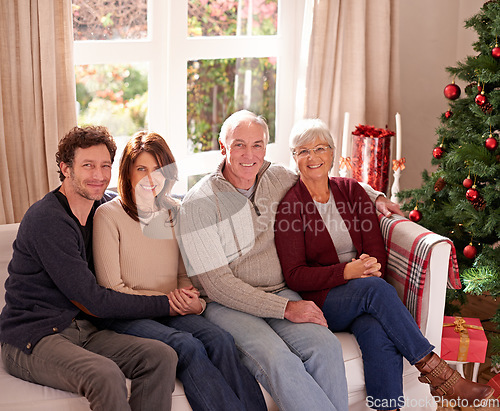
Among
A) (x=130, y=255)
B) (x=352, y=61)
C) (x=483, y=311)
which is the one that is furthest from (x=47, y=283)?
(x=483, y=311)

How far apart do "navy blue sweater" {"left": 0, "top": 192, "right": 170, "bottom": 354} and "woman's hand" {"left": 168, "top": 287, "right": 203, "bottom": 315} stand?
0.64ft

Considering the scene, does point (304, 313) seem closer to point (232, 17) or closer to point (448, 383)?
point (448, 383)

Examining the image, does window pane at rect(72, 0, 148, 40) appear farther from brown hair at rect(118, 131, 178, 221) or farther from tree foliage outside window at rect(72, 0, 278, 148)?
brown hair at rect(118, 131, 178, 221)

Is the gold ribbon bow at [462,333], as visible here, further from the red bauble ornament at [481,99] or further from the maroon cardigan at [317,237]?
the red bauble ornament at [481,99]

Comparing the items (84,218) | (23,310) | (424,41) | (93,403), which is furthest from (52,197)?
(424,41)

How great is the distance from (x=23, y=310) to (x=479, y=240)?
2076 millimetres

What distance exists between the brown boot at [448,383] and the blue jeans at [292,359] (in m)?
0.32

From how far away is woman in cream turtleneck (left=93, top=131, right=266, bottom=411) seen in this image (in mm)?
2078

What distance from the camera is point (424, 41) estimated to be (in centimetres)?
399

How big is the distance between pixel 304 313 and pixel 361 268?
296 millimetres

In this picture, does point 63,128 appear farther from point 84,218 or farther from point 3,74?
point 84,218

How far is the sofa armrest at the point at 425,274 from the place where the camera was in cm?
239

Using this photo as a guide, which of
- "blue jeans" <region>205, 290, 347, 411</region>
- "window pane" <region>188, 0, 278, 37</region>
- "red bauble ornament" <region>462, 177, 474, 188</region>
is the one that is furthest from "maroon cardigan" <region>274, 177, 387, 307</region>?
"window pane" <region>188, 0, 278, 37</region>

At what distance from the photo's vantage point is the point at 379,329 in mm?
2262
